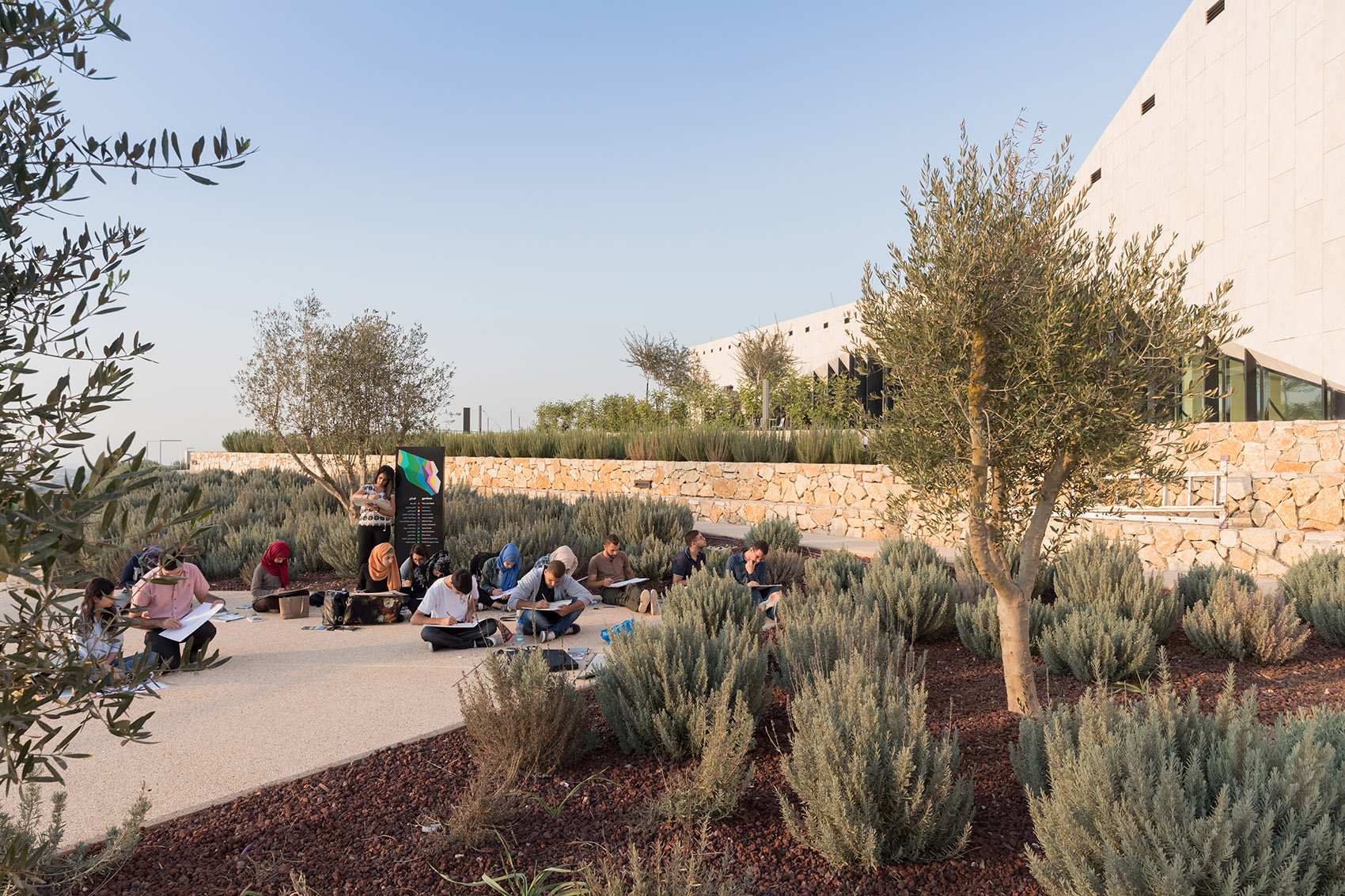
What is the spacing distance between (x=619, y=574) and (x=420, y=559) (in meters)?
2.32

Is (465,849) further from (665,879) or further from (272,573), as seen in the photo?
(272,573)

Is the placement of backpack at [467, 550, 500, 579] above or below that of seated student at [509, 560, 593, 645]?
above

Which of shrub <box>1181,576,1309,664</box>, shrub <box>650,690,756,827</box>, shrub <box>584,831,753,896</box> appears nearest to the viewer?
shrub <box>584,831,753,896</box>

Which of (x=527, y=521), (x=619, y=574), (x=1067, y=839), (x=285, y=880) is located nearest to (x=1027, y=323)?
(x=1067, y=839)

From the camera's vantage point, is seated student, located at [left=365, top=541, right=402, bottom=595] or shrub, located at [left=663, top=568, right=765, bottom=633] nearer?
shrub, located at [left=663, top=568, right=765, bottom=633]

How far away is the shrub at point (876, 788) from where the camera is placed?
308 centimetres

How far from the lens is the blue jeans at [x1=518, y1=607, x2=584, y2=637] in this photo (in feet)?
23.0

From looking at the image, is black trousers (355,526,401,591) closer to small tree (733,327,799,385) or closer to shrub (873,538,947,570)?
shrub (873,538,947,570)

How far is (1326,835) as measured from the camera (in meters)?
2.44

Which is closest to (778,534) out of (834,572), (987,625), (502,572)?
(834,572)

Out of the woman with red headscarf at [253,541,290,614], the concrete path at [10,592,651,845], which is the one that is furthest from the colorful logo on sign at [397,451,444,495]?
the concrete path at [10,592,651,845]

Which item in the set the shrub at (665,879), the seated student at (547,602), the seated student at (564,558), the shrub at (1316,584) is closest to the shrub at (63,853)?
the shrub at (665,879)

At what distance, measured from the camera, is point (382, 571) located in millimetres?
8227

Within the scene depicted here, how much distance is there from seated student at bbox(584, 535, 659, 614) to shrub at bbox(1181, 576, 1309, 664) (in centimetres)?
499
